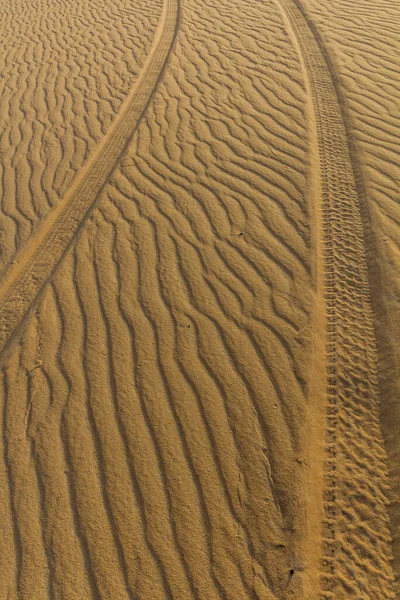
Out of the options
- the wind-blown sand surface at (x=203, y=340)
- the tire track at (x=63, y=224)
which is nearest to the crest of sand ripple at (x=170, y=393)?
the wind-blown sand surface at (x=203, y=340)

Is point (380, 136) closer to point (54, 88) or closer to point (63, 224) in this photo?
point (63, 224)

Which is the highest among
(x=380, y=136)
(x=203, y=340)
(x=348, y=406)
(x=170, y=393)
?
(x=380, y=136)

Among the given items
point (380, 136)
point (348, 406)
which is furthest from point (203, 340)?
point (380, 136)

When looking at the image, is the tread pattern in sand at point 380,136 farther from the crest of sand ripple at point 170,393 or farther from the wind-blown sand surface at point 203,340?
the crest of sand ripple at point 170,393

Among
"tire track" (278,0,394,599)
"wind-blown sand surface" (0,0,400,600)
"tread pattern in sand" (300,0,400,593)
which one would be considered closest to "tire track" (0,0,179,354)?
"wind-blown sand surface" (0,0,400,600)

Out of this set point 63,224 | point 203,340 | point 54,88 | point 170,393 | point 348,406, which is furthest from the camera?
point 54,88

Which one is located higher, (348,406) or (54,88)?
(54,88)

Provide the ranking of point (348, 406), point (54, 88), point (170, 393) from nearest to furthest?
point (348, 406), point (170, 393), point (54, 88)
